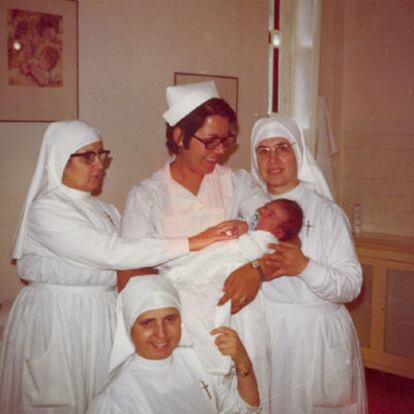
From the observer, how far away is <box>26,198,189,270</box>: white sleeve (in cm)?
155

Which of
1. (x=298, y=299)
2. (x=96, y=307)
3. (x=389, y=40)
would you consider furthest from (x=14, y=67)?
(x=389, y=40)

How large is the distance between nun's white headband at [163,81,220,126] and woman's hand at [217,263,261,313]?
1.65 ft

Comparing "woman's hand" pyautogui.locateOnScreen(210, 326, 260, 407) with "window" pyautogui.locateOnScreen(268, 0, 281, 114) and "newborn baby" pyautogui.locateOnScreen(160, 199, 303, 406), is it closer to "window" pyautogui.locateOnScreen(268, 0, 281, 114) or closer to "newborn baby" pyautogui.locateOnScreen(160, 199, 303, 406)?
"newborn baby" pyautogui.locateOnScreen(160, 199, 303, 406)

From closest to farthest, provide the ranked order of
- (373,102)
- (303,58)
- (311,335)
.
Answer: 1. (311,335)
2. (303,58)
3. (373,102)

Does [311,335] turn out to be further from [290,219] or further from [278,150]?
Answer: [278,150]

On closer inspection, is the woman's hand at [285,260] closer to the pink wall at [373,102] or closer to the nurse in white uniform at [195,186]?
the nurse in white uniform at [195,186]

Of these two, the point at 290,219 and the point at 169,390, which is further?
the point at 290,219

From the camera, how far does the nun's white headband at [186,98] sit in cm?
164

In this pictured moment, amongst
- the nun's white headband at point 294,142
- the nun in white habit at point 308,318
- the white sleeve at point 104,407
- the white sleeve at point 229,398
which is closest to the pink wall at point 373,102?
the nun's white headband at point 294,142

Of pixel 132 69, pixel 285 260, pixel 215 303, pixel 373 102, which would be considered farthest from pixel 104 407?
pixel 373 102

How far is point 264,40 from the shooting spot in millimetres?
2760

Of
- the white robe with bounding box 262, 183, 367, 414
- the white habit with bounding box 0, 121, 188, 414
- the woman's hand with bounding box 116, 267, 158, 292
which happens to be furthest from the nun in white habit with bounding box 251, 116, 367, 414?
the white habit with bounding box 0, 121, 188, 414

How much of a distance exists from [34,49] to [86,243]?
759mm

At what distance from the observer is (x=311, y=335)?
1689 mm
